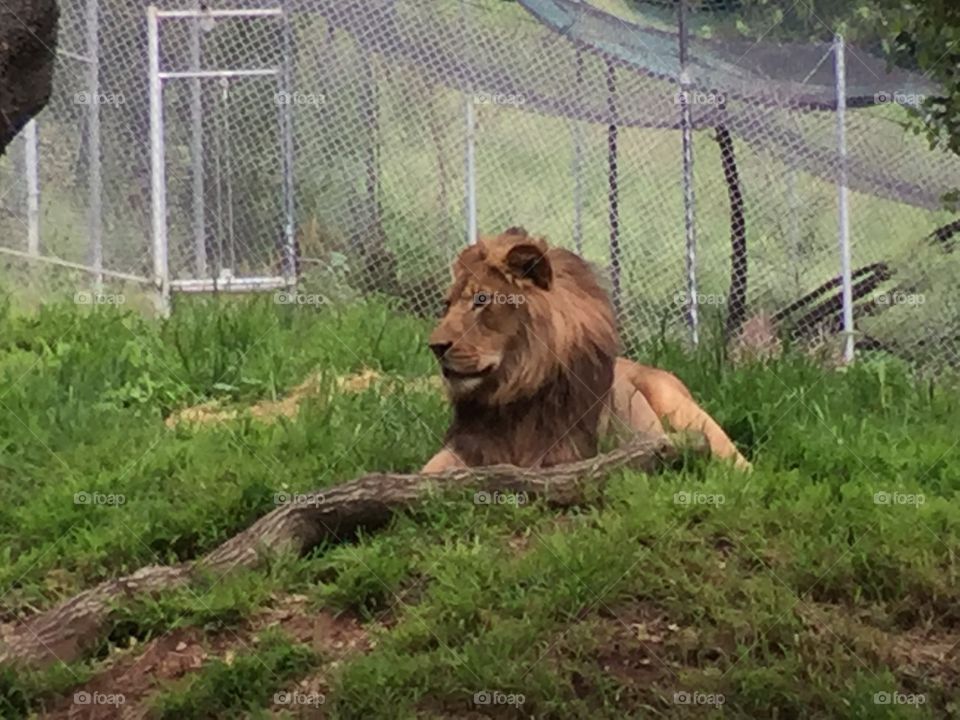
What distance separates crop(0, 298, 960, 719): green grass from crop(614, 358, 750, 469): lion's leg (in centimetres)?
18

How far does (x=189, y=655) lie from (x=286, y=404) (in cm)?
255

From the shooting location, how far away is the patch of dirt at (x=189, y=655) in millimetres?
4379

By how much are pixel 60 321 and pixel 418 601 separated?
4213 millimetres

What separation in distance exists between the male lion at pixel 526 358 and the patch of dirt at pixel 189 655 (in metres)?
0.91

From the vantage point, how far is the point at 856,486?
17.4 feet

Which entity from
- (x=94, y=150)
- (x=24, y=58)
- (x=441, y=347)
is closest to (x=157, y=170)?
(x=94, y=150)

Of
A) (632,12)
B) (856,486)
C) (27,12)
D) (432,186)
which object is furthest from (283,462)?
(632,12)

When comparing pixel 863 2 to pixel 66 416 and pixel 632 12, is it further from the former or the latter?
pixel 66 416

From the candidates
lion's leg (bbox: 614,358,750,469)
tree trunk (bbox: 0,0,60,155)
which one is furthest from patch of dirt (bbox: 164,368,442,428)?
tree trunk (bbox: 0,0,60,155)

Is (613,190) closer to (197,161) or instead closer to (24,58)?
(197,161)

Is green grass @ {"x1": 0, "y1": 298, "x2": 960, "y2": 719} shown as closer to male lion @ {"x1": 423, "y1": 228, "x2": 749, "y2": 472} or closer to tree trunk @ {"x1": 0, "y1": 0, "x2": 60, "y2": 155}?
male lion @ {"x1": 423, "y1": 228, "x2": 749, "y2": 472}

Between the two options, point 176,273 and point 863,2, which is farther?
point 176,273

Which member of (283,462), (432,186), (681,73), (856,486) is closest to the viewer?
(856,486)

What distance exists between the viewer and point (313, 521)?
16.7ft
